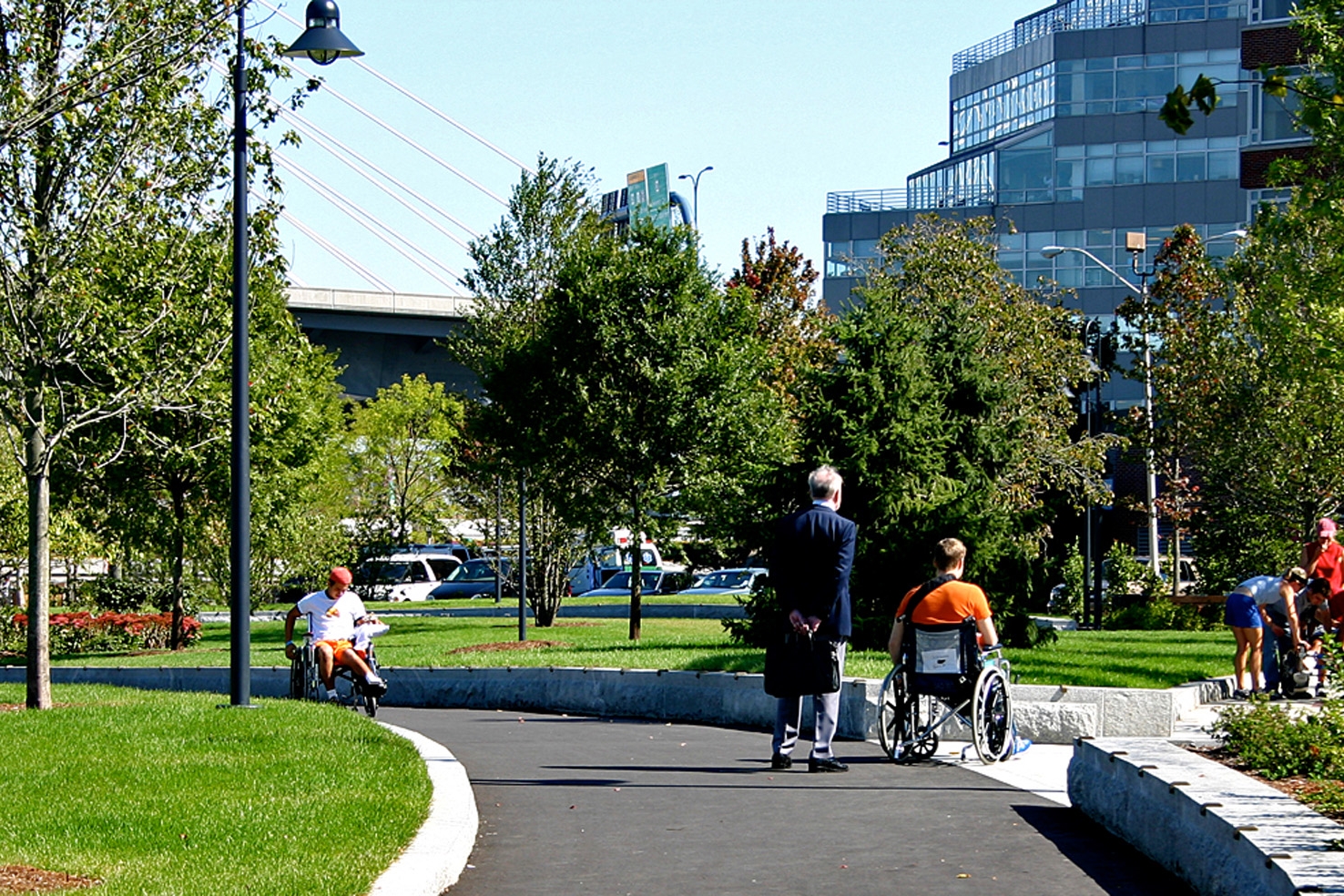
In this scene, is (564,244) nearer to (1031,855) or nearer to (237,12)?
(237,12)

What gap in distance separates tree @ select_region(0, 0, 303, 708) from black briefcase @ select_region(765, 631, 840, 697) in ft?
26.7

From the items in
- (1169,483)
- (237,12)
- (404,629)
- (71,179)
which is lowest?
(404,629)

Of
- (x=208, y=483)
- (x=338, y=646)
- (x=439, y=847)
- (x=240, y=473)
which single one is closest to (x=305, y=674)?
(x=338, y=646)

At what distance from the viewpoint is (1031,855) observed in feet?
27.6

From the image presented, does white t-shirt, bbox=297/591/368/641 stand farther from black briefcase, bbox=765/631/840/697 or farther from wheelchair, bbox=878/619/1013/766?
black briefcase, bbox=765/631/840/697

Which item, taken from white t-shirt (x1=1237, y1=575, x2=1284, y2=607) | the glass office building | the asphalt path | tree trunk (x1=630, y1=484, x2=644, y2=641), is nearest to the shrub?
tree trunk (x1=630, y1=484, x2=644, y2=641)

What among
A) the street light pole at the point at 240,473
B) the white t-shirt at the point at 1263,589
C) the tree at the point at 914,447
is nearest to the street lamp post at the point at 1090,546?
the tree at the point at 914,447

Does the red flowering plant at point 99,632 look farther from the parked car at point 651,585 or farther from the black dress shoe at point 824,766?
the black dress shoe at point 824,766

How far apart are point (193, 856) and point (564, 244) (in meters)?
30.6

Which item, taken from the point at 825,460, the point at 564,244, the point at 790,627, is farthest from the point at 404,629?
the point at 790,627

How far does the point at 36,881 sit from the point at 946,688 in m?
6.44

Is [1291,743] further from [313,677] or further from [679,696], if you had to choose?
[313,677]

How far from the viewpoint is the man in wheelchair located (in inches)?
466

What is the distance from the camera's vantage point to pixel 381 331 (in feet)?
205
